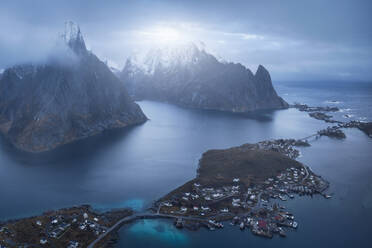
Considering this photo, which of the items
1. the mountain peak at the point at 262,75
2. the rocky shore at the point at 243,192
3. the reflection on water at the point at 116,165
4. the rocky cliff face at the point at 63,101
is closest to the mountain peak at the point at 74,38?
the rocky cliff face at the point at 63,101

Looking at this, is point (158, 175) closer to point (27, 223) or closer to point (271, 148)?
point (27, 223)

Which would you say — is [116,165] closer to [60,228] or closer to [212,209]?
[60,228]

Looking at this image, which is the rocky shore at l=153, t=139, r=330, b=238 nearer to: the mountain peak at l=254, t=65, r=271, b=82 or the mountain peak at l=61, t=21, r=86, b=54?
the mountain peak at l=61, t=21, r=86, b=54

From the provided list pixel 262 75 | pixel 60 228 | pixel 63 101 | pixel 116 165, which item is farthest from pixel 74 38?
pixel 262 75

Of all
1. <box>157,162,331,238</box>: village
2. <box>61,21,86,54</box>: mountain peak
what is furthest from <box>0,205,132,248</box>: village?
<box>61,21,86,54</box>: mountain peak

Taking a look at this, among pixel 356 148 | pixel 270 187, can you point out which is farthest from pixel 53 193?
pixel 356 148
